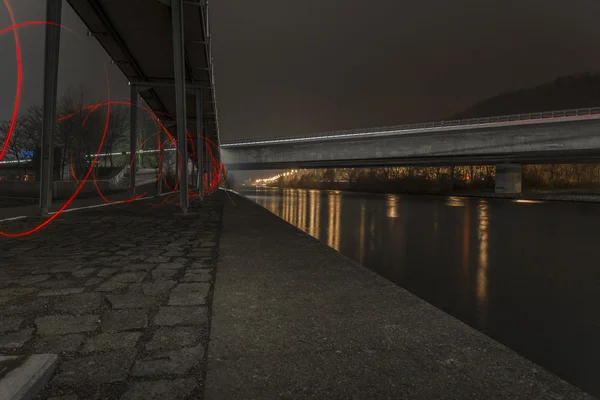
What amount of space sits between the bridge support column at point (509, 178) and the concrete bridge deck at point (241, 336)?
170 feet

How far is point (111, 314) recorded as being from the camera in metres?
3.52

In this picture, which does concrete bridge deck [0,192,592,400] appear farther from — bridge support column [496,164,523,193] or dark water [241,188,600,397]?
bridge support column [496,164,523,193]

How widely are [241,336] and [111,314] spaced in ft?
4.52

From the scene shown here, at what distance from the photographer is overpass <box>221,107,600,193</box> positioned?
3697cm

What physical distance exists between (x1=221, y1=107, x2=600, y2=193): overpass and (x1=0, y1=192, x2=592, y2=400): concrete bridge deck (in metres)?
41.4

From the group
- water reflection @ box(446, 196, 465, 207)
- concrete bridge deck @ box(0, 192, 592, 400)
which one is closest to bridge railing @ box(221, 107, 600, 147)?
water reflection @ box(446, 196, 465, 207)

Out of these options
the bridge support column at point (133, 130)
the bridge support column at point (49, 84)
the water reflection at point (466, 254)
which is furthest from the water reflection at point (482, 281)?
the bridge support column at point (133, 130)

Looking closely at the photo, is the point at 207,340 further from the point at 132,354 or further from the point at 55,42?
the point at 55,42

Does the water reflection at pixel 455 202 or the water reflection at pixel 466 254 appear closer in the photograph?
the water reflection at pixel 466 254

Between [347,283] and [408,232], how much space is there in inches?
348

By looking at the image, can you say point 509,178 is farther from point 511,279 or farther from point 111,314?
point 111,314

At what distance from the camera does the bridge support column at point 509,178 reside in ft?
162

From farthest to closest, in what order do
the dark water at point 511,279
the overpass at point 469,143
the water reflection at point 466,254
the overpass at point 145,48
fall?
the overpass at point 469,143, the overpass at point 145,48, the water reflection at point 466,254, the dark water at point 511,279

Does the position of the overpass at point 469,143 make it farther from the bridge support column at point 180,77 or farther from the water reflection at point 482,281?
the bridge support column at point 180,77
